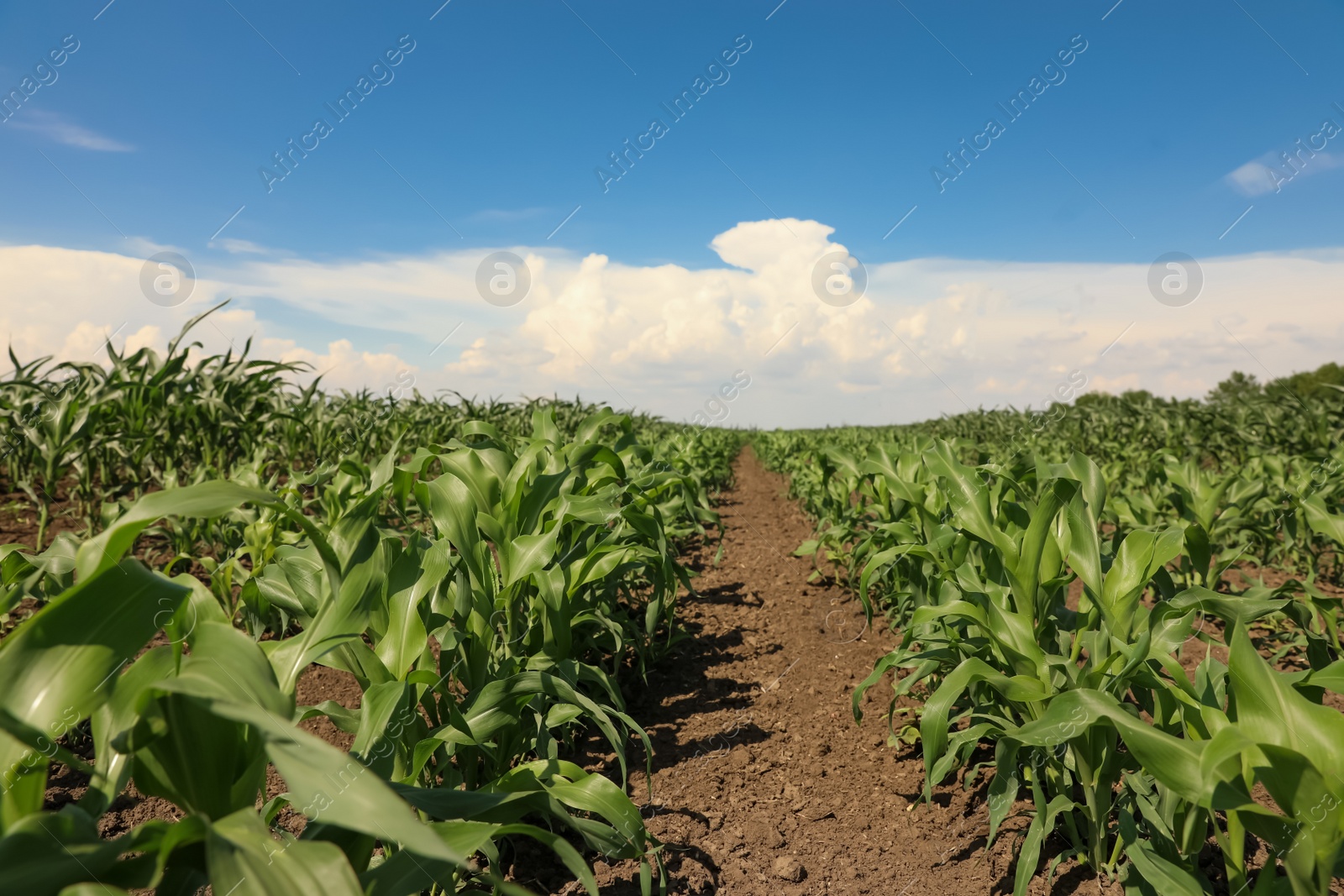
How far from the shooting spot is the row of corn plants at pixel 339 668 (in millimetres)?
694

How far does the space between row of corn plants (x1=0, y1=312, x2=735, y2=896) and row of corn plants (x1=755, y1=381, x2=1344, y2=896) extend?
91cm

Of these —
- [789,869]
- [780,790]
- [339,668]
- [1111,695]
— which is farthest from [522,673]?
[1111,695]

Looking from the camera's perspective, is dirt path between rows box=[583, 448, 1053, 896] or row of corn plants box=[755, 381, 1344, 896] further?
dirt path between rows box=[583, 448, 1053, 896]

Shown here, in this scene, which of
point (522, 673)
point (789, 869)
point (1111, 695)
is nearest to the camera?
point (1111, 695)

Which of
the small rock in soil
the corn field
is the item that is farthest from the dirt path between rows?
the corn field

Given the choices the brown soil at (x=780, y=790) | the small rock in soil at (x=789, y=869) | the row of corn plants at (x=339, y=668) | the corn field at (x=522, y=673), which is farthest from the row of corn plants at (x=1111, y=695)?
the row of corn plants at (x=339, y=668)

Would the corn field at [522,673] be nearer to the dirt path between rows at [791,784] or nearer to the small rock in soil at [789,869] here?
the dirt path between rows at [791,784]

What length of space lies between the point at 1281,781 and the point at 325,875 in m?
1.22

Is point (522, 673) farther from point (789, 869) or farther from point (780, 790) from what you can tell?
point (780, 790)

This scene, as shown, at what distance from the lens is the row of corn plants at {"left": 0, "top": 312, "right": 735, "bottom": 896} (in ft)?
2.28

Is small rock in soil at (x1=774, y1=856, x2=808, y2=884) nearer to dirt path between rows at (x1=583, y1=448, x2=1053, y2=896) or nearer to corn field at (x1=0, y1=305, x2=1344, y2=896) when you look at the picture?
dirt path between rows at (x1=583, y1=448, x2=1053, y2=896)

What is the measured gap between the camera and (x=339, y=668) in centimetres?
168

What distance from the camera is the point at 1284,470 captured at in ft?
16.9

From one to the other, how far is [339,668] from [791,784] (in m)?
1.49
